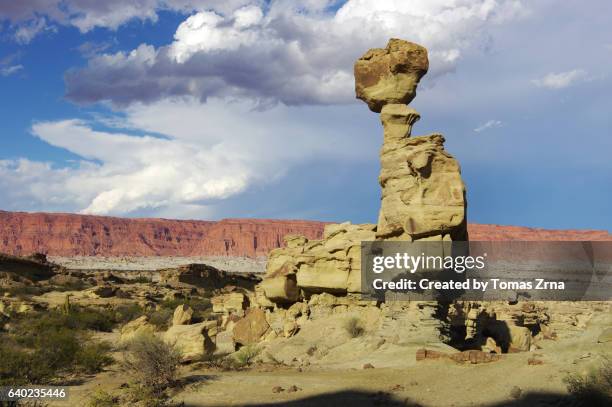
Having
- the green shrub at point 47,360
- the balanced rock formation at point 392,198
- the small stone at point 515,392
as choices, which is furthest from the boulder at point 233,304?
the small stone at point 515,392

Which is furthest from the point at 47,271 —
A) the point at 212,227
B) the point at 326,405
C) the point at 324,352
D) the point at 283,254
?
the point at 212,227

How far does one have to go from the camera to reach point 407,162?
16750 millimetres

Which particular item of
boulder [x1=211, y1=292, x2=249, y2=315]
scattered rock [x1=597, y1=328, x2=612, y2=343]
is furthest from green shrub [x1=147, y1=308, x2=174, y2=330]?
scattered rock [x1=597, y1=328, x2=612, y2=343]

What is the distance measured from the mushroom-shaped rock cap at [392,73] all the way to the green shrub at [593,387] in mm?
10599

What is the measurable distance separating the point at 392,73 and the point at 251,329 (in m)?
9.14

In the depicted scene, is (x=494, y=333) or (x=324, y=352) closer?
(x=324, y=352)

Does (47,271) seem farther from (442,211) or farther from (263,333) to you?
(442,211)

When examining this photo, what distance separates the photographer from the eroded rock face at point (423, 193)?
16.1 meters

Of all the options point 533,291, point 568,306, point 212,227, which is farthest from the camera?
point 212,227

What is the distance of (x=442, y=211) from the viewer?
52.8 feet

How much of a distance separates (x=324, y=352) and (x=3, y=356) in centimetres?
785

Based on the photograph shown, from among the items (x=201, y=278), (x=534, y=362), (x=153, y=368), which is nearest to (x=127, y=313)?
(x=153, y=368)

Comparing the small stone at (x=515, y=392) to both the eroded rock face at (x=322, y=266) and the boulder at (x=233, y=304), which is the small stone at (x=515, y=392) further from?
the boulder at (x=233, y=304)

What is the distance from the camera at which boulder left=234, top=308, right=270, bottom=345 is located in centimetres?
2023
